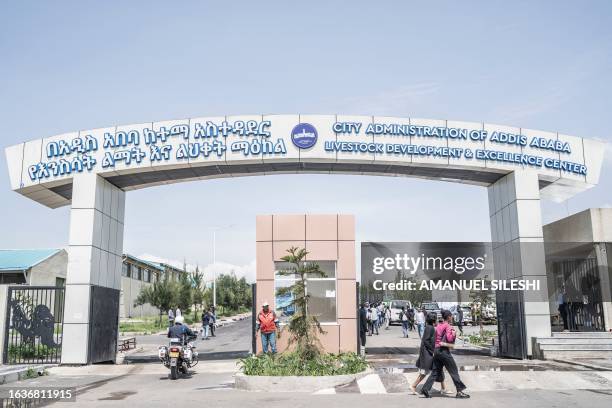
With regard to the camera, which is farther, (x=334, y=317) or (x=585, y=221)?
(x=585, y=221)

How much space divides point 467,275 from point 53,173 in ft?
48.5

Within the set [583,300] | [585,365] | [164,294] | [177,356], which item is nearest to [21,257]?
[164,294]

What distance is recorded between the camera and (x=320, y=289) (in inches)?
810

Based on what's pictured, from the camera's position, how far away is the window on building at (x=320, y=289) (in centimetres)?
2028

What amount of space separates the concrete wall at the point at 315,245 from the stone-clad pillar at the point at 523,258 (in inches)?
209

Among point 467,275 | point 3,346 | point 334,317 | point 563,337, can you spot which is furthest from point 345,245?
point 3,346

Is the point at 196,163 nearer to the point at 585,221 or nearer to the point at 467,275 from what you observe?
the point at 467,275

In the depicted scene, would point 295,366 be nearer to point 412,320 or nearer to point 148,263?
point 412,320

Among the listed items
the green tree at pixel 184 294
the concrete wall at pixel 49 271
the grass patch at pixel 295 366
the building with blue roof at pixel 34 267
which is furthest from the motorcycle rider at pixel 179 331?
the green tree at pixel 184 294

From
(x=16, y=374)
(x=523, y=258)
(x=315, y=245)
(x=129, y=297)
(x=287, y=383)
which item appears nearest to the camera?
(x=287, y=383)

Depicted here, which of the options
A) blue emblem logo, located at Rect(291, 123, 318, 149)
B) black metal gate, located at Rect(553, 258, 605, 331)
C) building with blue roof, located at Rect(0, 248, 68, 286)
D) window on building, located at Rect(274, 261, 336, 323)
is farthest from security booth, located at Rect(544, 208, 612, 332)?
building with blue roof, located at Rect(0, 248, 68, 286)

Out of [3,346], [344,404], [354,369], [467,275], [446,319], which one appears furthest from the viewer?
[467,275]

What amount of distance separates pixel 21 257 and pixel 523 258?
43395mm

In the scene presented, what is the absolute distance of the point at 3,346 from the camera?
1928 cm
